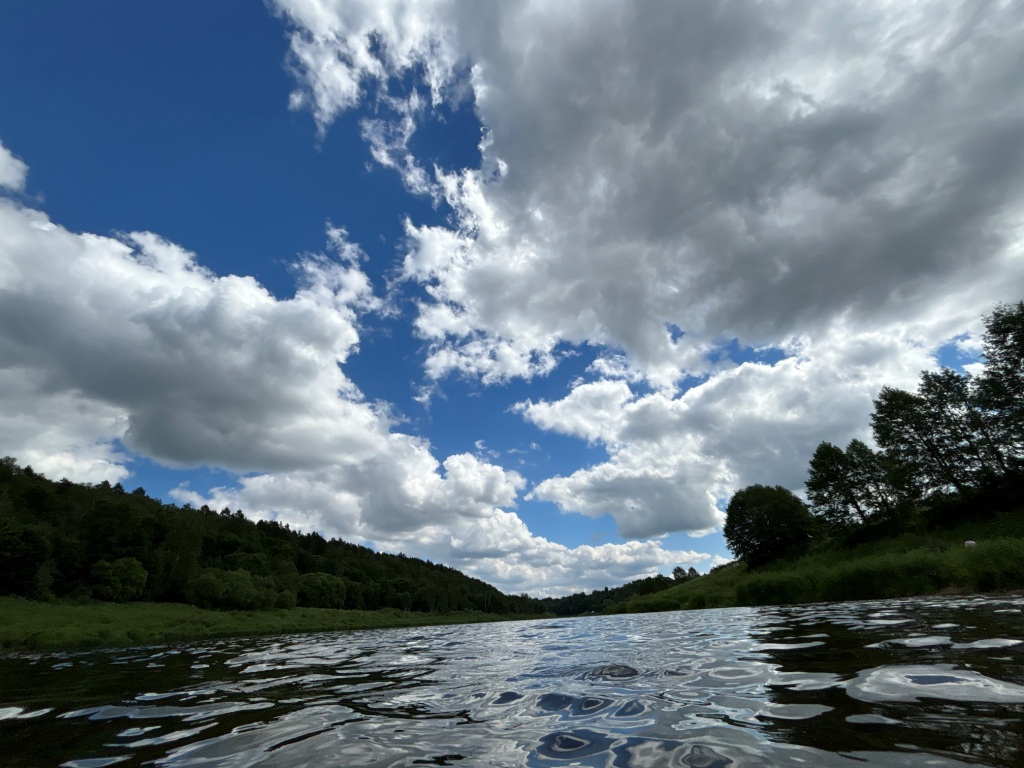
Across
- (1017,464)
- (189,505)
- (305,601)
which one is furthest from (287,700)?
(189,505)

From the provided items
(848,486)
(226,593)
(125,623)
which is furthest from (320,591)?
(848,486)

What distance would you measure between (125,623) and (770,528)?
275ft

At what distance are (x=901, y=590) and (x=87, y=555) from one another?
109996 mm

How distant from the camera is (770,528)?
73062mm

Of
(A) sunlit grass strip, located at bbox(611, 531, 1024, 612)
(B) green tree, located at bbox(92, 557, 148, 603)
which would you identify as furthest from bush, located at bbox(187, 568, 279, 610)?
(A) sunlit grass strip, located at bbox(611, 531, 1024, 612)

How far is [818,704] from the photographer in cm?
432

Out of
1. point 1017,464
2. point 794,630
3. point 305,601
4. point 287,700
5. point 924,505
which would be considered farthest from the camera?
point 305,601

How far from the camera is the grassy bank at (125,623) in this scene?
41209 millimetres

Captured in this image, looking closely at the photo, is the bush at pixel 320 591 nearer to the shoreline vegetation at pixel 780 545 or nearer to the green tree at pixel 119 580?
the shoreline vegetation at pixel 780 545

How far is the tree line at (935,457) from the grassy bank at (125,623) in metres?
71.8

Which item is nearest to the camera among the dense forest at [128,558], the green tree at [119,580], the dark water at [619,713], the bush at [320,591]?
the dark water at [619,713]

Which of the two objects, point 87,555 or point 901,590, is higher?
point 87,555

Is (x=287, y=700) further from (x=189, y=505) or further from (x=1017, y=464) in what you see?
(x=189, y=505)

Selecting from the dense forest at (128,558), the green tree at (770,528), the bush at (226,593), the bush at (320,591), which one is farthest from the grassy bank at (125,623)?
the green tree at (770,528)
